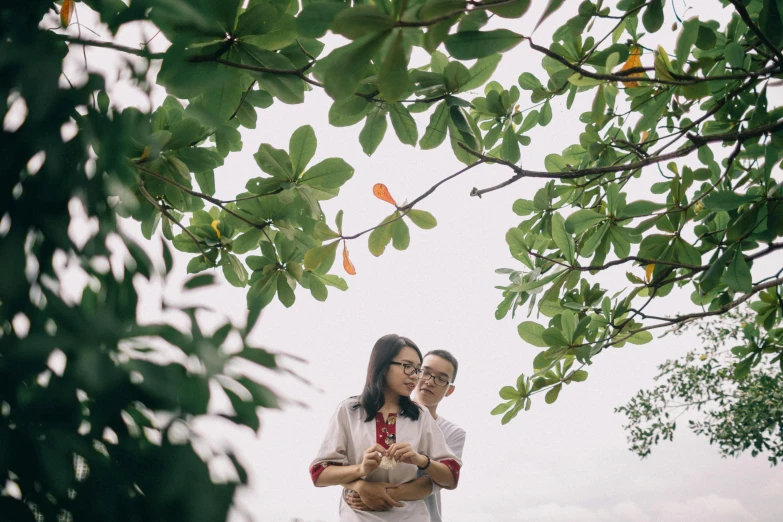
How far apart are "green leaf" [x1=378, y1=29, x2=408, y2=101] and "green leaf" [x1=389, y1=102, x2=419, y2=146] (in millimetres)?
543

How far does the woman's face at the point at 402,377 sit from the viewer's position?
2.12m

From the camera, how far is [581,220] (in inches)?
56.2

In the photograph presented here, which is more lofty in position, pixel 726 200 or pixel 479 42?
pixel 726 200

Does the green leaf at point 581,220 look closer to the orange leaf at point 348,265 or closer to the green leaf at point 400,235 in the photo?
the green leaf at point 400,235

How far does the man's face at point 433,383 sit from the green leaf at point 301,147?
4.53ft

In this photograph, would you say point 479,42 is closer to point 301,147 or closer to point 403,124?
point 403,124

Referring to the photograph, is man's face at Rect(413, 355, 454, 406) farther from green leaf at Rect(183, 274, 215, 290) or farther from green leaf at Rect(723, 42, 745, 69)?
green leaf at Rect(183, 274, 215, 290)

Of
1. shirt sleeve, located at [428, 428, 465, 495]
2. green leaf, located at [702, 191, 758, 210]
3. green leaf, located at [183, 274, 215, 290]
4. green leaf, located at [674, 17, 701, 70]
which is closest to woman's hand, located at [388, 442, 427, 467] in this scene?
shirt sleeve, located at [428, 428, 465, 495]

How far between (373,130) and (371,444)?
1185 mm

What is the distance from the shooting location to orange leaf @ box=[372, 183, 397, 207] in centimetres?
115

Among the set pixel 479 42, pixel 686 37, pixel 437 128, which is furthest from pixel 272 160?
pixel 686 37

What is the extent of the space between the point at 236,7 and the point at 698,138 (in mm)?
943

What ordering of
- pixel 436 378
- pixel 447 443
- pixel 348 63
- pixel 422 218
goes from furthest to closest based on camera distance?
pixel 436 378
pixel 447 443
pixel 422 218
pixel 348 63

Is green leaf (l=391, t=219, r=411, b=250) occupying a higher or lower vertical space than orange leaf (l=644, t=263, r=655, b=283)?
lower
